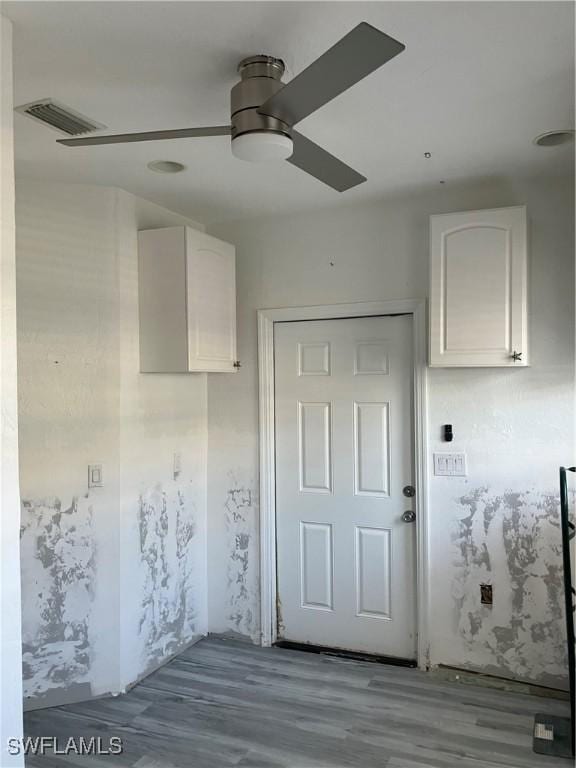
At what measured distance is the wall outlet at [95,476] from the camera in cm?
294

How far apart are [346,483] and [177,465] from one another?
1.00m

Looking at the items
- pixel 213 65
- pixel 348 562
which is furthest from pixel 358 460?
pixel 213 65

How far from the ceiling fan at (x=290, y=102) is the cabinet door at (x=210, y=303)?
A: 1.11 metres

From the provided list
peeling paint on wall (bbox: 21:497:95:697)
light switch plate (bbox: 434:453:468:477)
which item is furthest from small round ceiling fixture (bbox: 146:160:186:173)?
light switch plate (bbox: 434:453:468:477)

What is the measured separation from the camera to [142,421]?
3.14m

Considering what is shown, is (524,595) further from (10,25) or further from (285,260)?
(10,25)

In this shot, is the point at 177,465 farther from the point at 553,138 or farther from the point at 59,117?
the point at 553,138

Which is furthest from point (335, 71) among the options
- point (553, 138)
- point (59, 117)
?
point (553, 138)

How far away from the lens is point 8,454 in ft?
5.34

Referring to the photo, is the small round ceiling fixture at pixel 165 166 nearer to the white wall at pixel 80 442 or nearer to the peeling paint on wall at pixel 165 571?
the white wall at pixel 80 442

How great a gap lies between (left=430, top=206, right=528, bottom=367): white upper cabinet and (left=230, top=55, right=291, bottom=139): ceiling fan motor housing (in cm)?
132

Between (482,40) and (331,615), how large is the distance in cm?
295

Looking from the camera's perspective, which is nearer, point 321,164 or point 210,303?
point 321,164

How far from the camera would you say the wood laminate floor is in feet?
8.07
